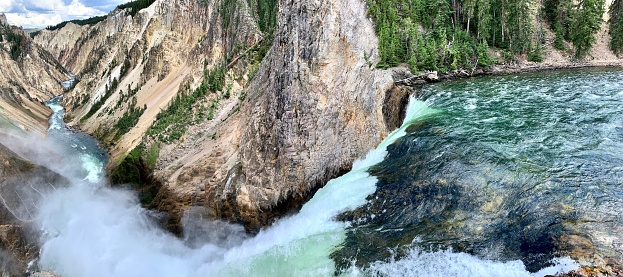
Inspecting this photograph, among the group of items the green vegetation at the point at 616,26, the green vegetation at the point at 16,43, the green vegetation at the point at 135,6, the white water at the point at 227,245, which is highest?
the green vegetation at the point at 135,6

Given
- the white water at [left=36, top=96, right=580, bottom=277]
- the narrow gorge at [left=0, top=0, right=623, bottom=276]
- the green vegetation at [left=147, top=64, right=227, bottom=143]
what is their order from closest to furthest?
the white water at [left=36, top=96, right=580, bottom=277]
the narrow gorge at [left=0, top=0, right=623, bottom=276]
the green vegetation at [left=147, top=64, right=227, bottom=143]

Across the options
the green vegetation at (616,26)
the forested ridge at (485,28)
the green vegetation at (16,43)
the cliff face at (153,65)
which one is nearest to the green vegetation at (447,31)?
the forested ridge at (485,28)

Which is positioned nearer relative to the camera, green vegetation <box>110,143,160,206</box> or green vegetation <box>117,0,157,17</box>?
green vegetation <box>110,143,160,206</box>

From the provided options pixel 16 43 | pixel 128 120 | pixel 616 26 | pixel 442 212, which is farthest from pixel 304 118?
pixel 16 43

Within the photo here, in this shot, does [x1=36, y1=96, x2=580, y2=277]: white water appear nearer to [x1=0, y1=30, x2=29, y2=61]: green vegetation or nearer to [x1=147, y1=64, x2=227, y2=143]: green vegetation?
[x1=147, y1=64, x2=227, y2=143]: green vegetation

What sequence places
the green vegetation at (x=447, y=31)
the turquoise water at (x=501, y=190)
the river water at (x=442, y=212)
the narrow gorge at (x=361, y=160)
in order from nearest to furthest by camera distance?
the turquoise water at (x=501, y=190) → the river water at (x=442, y=212) → the narrow gorge at (x=361, y=160) → the green vegetation at (x=447, y=31)

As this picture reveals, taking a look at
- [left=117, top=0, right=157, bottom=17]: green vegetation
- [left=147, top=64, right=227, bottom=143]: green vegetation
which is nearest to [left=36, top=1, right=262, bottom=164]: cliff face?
[left=147, top=64, right=227, bottom=143]: green vegetation

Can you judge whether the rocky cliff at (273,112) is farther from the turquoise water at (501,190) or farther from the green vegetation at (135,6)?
the green vegetation at (135,6)
